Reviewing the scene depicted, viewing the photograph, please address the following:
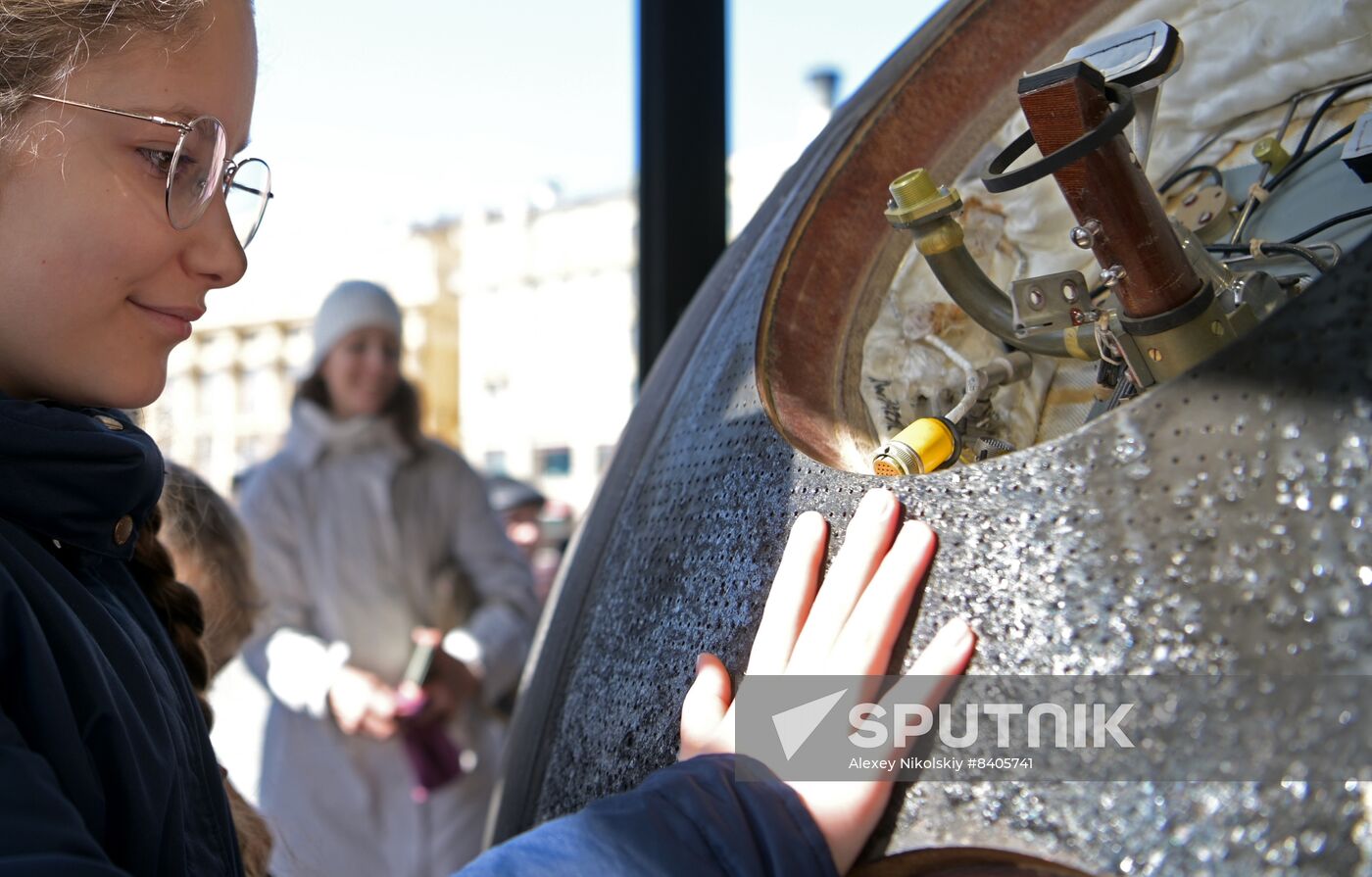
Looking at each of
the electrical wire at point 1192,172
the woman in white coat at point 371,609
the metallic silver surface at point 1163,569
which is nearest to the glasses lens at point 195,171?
the metallic silver surface at point 1163,569

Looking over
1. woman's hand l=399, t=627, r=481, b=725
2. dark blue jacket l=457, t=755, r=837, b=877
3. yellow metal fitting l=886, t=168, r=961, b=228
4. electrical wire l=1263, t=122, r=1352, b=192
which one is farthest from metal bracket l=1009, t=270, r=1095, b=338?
woman's hand l=399, t=627, r=481, b=725

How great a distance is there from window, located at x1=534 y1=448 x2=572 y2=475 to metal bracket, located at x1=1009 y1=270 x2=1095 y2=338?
2808 cm

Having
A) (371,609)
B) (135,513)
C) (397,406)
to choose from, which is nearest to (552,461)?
(397,406)

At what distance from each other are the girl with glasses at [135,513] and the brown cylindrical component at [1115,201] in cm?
25

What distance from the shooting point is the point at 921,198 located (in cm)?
108

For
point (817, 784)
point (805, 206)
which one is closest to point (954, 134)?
point (805, 206)

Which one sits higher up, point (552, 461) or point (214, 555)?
point (214, 555)

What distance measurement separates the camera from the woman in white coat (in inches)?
115

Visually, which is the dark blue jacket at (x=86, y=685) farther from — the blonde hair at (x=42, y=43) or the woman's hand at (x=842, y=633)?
the woman's hand at (x=842, y=633)

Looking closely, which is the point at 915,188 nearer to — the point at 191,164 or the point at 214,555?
the point at 191,164

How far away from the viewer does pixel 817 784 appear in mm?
866

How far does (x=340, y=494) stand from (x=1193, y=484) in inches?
102

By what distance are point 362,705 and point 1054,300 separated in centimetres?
221

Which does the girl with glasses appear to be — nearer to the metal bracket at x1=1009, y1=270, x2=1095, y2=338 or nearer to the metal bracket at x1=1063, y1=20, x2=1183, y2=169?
the metal bracket at x1=1009, y1=270, x2=1095, y2=338
